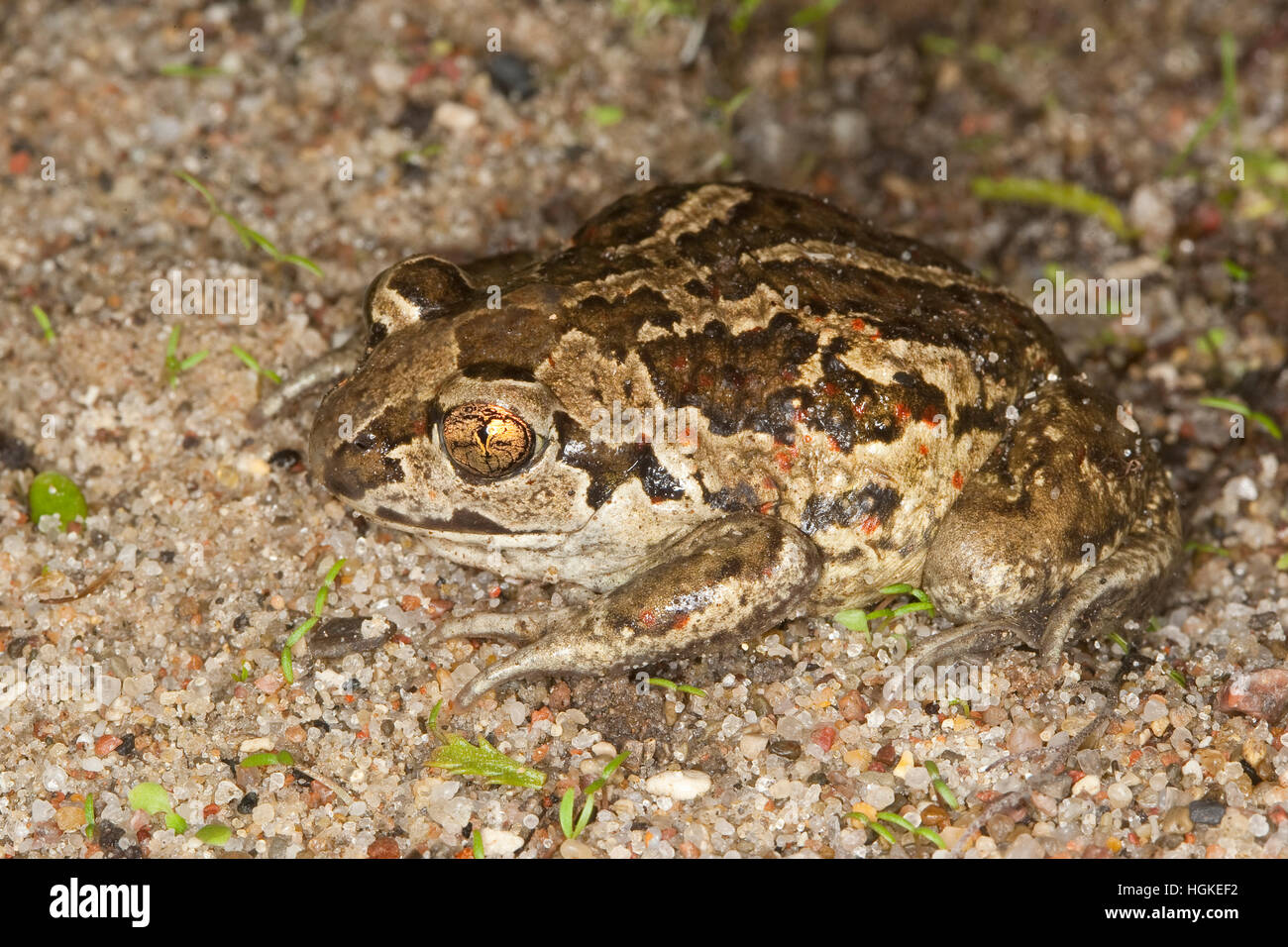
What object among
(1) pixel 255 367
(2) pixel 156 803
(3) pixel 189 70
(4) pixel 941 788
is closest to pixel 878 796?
(4) pixel 941 788

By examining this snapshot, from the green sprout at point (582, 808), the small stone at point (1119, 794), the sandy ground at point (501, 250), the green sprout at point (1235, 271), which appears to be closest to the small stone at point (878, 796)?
the sandy ground at point (501, 250)

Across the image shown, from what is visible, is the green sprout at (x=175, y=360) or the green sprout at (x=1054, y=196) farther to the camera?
the green sprout at (x=1054, y=196)

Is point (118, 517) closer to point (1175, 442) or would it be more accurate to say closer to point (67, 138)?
point (67, 138)

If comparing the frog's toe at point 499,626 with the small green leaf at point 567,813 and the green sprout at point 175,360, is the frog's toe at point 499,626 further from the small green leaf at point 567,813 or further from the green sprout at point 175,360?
the green sprout at point 175,360

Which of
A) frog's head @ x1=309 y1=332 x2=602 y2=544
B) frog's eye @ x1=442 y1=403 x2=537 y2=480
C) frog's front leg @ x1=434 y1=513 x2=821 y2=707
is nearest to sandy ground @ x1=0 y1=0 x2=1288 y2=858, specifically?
frog's front leg @ x1=434 y1=513 x2=821 y2=707
